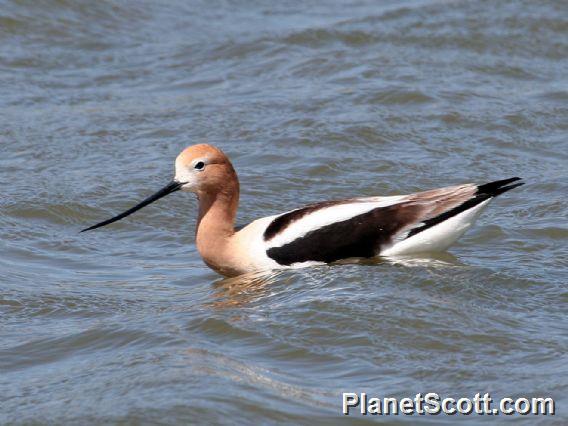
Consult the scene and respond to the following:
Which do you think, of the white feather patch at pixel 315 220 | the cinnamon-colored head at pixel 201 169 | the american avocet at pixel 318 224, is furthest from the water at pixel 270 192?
the cinnamon-colored head at pixel 201 169

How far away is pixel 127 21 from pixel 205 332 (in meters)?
9.18

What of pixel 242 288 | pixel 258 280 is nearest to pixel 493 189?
pixel 258 280

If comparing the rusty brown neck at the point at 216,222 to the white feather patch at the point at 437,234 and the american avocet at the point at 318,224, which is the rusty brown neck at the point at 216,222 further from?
the white feather patch at the point at 437,234

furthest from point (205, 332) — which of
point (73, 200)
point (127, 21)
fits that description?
point (127, 21)

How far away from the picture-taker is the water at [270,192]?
663cm

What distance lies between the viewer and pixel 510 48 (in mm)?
14641

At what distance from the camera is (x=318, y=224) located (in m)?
8.41

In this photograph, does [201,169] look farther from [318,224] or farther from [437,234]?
[437,234]

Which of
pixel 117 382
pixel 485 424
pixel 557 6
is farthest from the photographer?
pixel 557 6

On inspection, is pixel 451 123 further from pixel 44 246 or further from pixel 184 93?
pixel 44 246

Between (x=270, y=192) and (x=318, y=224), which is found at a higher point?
(x=318, y=224)

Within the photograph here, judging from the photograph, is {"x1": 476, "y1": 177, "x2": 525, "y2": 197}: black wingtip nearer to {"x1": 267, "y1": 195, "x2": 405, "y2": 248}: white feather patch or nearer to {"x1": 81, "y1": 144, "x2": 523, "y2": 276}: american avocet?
{"x1": 81, "y1": 144, "x2": 523, "y2": 276}: american avocet

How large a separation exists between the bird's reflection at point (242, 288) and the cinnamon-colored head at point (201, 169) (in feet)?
2.21

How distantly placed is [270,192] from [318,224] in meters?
2.37
